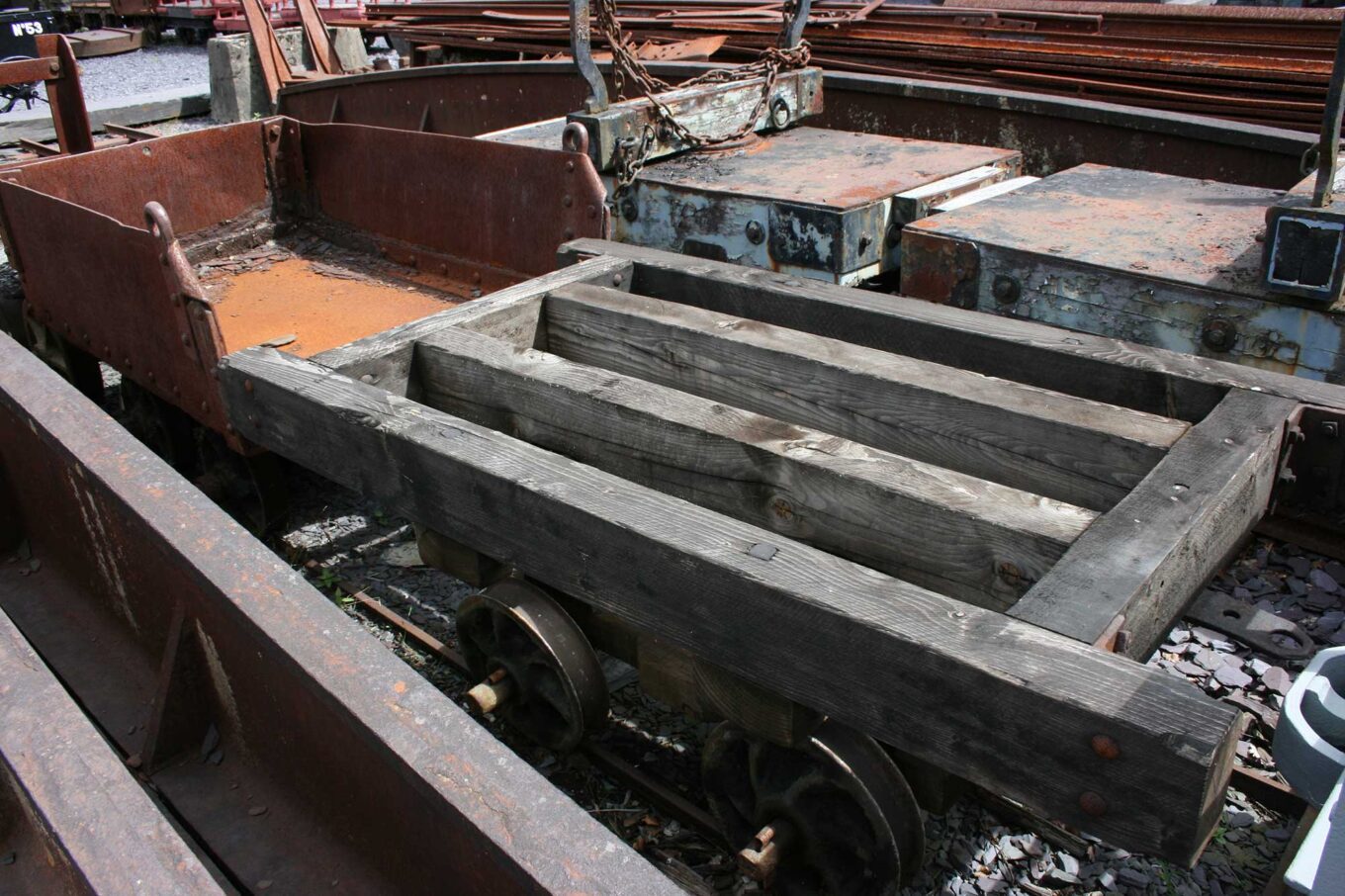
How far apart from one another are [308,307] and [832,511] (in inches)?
160

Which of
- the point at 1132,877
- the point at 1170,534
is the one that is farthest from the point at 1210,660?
the point at 1170,534

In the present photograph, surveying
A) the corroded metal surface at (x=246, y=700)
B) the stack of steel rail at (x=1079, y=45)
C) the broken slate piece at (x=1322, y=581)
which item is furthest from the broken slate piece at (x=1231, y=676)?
the stack of steel rail at (x=1079, y=45)

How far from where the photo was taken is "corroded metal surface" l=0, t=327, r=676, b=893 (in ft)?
5.24

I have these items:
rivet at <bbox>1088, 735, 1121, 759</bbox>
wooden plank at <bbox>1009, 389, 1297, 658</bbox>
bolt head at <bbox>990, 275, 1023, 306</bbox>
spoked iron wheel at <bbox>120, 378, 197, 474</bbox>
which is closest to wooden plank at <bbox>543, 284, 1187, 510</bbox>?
wooden plank at <bbox>1009, 389, 1297, 658</bbox>

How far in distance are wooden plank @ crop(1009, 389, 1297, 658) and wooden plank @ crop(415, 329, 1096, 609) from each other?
125 mm

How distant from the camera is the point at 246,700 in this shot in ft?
7.98

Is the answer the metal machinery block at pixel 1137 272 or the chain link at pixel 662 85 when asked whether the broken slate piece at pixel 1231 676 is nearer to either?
the metal machinery block at pixel 1137 272

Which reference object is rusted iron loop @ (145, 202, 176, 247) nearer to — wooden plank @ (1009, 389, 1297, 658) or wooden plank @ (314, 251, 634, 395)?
wooden plank @ (314, 251, 634, 395)

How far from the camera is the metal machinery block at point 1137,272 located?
3270 millimetres

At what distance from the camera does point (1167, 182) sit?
180 inches

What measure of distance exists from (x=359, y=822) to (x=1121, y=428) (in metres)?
1.78

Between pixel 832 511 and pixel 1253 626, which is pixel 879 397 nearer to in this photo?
pixel 832 511

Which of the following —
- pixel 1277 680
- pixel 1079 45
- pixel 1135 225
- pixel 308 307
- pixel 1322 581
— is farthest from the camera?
pixel 1079 45

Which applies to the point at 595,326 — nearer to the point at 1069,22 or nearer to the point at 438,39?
the point at 1069,22
